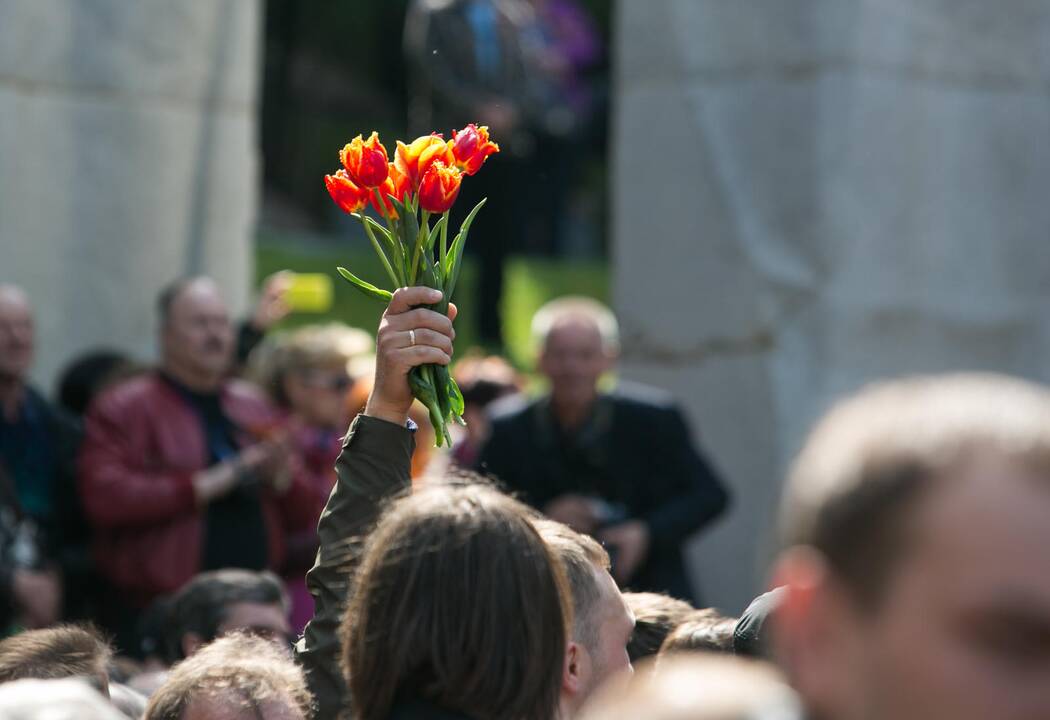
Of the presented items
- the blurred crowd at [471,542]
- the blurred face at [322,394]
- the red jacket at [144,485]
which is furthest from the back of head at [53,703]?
the blurred face at [322,394]

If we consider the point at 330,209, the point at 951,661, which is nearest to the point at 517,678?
the point at 951,661

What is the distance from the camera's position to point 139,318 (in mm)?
8070

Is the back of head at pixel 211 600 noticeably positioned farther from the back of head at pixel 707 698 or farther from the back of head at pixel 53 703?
the back of head at pixel 707 698

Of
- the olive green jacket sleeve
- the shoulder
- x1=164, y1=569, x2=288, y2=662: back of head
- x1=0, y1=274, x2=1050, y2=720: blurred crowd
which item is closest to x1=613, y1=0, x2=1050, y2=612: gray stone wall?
x1=0, y1=274, x2=1050, y2=720: blurred crowd

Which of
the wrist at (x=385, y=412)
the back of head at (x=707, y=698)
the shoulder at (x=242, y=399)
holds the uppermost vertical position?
the wrist at (x=385, y=412)

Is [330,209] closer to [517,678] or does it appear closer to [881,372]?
[881,372]

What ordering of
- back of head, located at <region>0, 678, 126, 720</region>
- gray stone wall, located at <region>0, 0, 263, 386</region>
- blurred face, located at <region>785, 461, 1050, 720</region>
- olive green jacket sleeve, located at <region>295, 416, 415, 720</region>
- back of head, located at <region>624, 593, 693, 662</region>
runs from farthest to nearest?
1. gray stone wall, located at <region>0, 0, 263, 386</region>
2. back of head, located at <region>624, 593, 693, 662</region>
3. olive green jacket sleeve, located at <region>295, 416, 415, 720</region>
4. back of head, located at <region>0, 678, 126, 720</region>
5. blurred face, located at <region>785, 461, 1050, 720</region>

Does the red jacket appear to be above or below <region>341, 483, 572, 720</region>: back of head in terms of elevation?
below

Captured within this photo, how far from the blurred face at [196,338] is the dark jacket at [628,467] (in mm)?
1021

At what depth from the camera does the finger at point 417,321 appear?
11.0 ft

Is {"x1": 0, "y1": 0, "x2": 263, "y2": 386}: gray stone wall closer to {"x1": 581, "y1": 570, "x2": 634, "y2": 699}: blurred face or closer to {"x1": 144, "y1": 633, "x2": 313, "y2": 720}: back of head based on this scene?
{"x1": 144, "y1": 633, "x2": 313, "y2": 720}: back of head

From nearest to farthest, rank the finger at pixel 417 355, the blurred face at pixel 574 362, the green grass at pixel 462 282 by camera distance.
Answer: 1. the finger at pixel 417 355
2. the blurred face at pixel 574 362
3. the green grass at pixel 462 282

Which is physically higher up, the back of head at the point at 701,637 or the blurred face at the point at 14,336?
the blurred face at the point at 14,336

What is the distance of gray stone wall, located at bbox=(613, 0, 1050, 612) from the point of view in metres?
7.86
